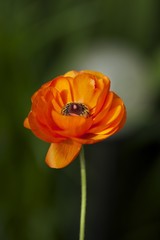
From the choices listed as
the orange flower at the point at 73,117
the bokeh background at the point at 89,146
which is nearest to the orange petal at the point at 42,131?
the orange flower at the point at 73,117

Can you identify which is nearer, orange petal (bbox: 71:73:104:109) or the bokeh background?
orange petal (bbox: 71:73:104:109)

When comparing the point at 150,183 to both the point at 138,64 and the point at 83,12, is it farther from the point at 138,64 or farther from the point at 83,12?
the point at 83,12

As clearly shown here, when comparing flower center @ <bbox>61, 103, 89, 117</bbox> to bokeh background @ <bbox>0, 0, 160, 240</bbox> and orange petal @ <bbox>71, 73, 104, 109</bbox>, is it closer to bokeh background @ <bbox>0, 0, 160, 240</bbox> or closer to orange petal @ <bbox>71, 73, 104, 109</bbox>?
orange petal @ <bbox>71, 73, 104, 109</bbox>

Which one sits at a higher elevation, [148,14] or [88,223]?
[148,14]

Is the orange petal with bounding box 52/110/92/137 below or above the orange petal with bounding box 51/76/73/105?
below

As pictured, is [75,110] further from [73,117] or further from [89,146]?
[89,146]

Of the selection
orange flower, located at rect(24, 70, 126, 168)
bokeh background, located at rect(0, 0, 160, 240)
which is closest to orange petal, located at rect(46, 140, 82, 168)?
orange flower, located at rect(24, 70, 126, 168)

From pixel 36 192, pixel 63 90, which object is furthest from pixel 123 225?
pixel 63 90
